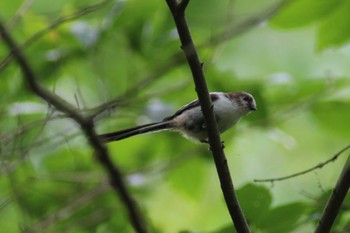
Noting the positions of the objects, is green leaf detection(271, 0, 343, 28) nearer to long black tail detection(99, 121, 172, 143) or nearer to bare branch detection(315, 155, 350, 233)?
bare branch detection(315, 155, 350, 233)

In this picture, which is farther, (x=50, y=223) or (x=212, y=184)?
(x=212, y=184)

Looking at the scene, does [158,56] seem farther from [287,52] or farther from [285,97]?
[287,52]

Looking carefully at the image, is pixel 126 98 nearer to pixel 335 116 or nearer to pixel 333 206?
pixel 333 206

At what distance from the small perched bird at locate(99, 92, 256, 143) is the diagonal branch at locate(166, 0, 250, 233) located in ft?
3.70

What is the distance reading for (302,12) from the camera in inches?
120

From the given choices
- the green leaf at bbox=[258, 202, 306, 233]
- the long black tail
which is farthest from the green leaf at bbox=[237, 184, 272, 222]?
the long black tail

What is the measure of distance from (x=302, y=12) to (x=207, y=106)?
678 millimetres

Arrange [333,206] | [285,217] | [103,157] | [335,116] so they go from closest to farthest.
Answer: [103,157] < [333,206] < [285,217] < [335,116]

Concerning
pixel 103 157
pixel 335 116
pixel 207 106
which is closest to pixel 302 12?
pixel 207 106

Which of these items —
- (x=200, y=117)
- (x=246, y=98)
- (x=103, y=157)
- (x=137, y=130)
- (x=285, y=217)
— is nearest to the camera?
(x=103, y=157)

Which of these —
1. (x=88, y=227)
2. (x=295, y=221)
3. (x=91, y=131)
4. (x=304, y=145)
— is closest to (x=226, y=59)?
(x=304, y=145)

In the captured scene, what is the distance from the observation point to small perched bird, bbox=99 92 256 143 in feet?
13.8

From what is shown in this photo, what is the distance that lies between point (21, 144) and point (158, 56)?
96 centimetres

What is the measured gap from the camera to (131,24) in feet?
12.1
